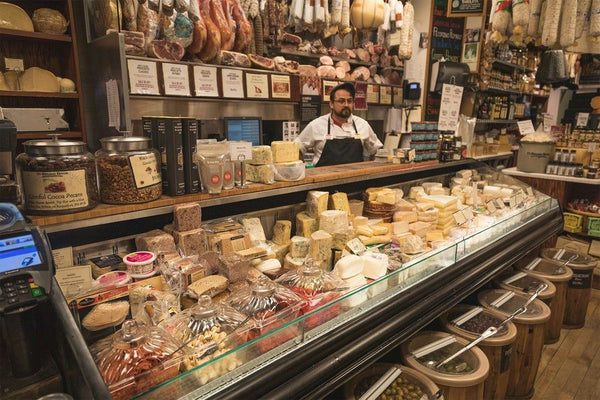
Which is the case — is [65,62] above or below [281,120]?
above

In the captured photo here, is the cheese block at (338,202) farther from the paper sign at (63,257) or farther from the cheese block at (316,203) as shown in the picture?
the paper sign at (63,257)

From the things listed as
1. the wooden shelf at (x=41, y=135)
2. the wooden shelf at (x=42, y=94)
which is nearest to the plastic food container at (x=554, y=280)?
the wooden shelf at (x=41, y=135)

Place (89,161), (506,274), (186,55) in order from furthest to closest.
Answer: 1. (186,55)
2. (506,274)
3. (89,161)

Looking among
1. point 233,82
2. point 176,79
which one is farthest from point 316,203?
point 233,82

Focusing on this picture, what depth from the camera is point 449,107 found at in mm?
3455

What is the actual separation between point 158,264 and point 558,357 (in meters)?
3.13

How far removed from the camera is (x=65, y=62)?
→ 337 centimetres

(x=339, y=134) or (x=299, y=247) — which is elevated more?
(x=339, y=134)

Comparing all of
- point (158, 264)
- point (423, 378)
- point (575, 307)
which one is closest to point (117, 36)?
point (158, 264)

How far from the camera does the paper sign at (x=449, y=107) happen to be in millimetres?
3393

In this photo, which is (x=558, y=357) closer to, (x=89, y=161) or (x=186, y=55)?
(x=89, y=161)

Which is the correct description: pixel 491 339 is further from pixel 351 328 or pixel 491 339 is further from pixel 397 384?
pixel 351 328

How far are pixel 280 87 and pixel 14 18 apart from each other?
240 centimetres

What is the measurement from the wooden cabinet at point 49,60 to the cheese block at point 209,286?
2483 millimetres
